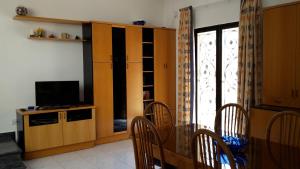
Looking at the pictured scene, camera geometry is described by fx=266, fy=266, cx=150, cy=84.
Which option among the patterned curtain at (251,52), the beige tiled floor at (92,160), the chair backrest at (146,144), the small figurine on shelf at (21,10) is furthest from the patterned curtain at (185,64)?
the chair backrest at (146,144)

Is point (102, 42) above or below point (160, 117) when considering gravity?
above

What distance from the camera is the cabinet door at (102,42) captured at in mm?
4707

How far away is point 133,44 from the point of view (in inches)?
205

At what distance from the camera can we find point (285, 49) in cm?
335

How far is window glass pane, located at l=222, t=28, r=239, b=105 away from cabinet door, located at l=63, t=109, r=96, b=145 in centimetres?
240

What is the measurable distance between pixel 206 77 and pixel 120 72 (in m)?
1.68

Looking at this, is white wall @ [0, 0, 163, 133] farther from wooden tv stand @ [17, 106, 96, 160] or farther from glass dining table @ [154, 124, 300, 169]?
glass dining table @ [154, 124, 300, 169]

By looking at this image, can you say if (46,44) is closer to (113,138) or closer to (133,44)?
(133,44)

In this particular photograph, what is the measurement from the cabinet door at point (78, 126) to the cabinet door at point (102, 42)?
3.18ft

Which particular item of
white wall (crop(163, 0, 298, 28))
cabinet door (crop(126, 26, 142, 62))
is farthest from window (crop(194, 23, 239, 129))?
cabinet door (crop(126, 26, 142, 62))

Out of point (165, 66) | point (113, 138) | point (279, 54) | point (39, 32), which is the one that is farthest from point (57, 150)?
point (279, 54)

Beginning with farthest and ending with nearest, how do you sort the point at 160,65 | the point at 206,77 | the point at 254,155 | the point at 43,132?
the point at 160,65 → the point at 206,77 → the point at 43,132 → the point at 254,155

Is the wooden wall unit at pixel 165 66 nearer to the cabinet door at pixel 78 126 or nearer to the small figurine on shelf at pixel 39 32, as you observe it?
the cabinet door at pixel 78 126

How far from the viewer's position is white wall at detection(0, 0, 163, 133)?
169 inches
